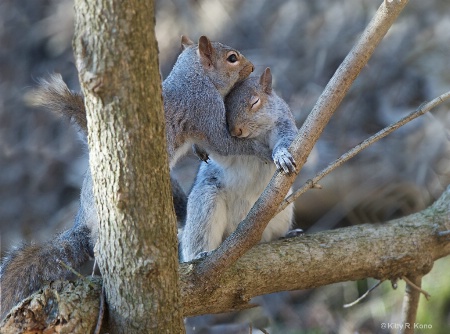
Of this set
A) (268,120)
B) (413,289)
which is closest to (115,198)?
(268,120)

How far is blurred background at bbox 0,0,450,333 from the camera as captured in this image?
188 inches

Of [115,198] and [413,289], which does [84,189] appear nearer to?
[115,198]

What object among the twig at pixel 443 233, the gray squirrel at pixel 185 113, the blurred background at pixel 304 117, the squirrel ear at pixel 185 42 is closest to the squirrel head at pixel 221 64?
the gray squirrel at pixel 185 113

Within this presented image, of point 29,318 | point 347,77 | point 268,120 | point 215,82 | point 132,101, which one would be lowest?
point 29,318

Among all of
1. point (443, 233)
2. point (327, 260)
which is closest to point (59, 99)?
point (327, 260)

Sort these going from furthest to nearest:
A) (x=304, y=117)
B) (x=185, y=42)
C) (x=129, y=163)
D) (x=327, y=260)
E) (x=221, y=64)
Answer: (x=304, y=117) → (x=185, y=42) → (x=221, y=64) → (x=327, y=260) → (x=129, y=163)

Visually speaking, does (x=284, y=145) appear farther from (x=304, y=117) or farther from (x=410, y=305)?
(x=304, y=117)

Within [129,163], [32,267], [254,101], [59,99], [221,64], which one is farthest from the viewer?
[221,64]

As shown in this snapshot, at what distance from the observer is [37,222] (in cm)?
532

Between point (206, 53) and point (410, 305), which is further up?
point (206, 53)

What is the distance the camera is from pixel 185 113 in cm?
299

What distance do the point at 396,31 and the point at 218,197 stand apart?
320 centimetres

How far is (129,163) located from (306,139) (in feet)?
2.26

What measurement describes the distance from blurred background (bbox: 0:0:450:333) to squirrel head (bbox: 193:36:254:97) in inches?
64.8
